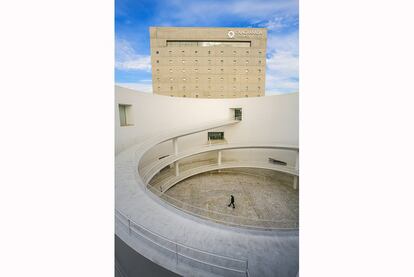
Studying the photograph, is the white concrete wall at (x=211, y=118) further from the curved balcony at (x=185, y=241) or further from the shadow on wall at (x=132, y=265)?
the shadow on wall at (x=132, y=265)

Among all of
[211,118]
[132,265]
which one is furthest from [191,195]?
[132,265]

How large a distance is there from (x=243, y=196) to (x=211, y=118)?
5143 mm

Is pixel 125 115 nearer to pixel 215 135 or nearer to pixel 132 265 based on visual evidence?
pixel 132 265

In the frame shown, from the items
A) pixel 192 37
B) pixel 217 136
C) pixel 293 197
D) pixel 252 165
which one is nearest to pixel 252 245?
pixel 293 197

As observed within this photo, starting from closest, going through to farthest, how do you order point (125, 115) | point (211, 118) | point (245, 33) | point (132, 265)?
point (132, 265) < point (125, 115) < point (211, 118) < point (245, 33)

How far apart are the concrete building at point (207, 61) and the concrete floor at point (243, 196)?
34.6 feet

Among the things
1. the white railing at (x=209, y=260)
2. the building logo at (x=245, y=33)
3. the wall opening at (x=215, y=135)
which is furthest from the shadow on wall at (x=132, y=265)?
the building logo at (x=245, y=33)

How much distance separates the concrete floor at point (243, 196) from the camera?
21.2 ft

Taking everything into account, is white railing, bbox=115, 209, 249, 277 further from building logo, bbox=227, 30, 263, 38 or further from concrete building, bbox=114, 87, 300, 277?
building logo, bbox=227, 30, 263, 38

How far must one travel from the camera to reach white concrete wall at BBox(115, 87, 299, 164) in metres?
6.52

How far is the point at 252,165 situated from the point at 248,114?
3.23 metres

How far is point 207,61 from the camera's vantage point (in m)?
17.1

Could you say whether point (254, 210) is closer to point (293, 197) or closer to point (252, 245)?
Result: point (293, 197)
